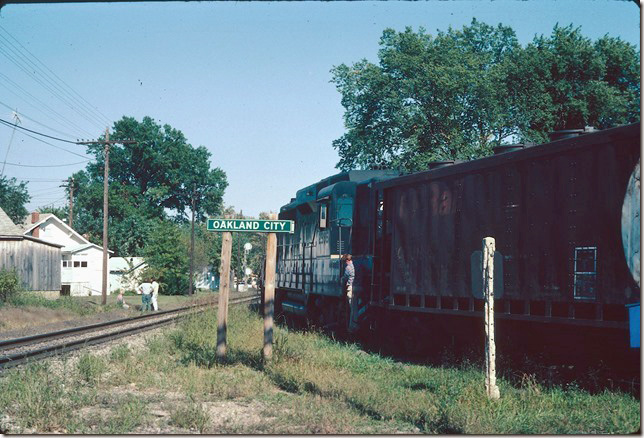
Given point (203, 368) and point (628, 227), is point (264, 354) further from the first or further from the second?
point (628, 227)

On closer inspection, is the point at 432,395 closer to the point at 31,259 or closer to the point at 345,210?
the point at 345,210

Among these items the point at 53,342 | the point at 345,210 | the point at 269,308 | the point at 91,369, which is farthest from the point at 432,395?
the point at 53,342

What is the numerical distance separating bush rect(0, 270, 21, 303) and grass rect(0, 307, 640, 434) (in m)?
22.3

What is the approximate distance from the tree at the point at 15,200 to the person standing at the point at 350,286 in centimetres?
9455

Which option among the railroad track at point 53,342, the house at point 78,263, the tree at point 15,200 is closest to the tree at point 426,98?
the railroad track at point 53,342

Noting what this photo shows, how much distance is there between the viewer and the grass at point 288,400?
7.82 metres

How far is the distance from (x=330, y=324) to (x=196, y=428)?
10680mm

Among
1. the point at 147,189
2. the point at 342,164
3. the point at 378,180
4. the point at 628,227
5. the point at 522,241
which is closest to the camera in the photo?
the point at 628,227

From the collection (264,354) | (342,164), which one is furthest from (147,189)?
(264,354)

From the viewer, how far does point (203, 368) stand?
11992 millimetres

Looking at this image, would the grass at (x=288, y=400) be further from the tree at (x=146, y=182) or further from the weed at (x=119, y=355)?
the tree at (x=146, y=182)

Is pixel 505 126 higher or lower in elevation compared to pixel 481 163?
higher

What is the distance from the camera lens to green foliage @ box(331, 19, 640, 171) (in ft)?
107

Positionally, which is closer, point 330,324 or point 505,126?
point 330,324
